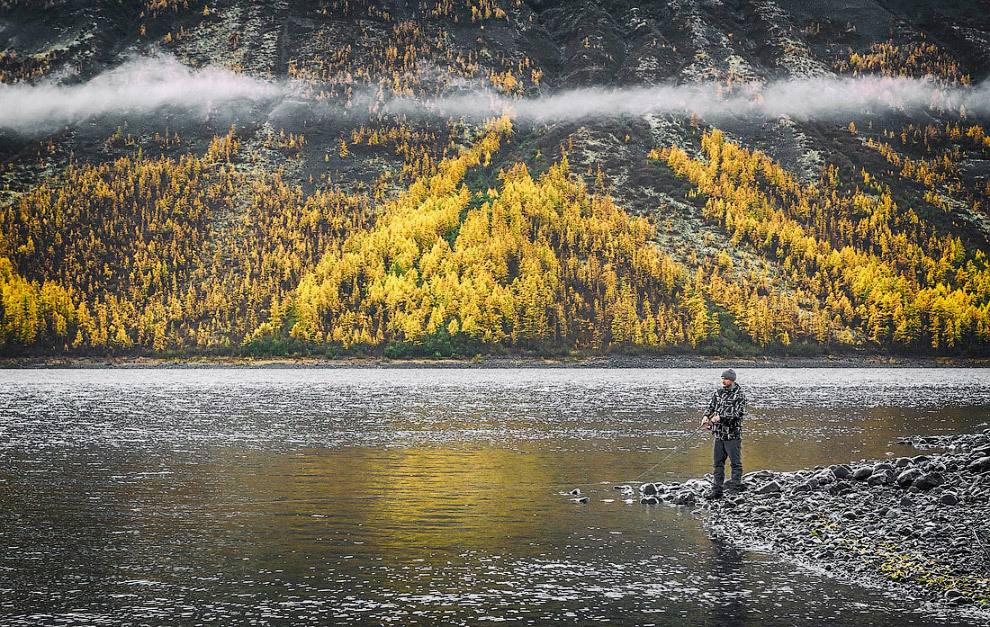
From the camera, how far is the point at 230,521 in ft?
81.1

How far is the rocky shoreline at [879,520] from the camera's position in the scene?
1834cm

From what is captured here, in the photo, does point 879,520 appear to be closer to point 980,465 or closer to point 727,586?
point 980,465

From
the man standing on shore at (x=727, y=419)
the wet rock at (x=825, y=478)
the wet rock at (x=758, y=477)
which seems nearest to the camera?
the man standing on shore at (x=727, y=419)

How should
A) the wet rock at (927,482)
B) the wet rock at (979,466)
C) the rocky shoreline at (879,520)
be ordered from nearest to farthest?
the rocky shoreline at (879,520) < the wet rock at (927,482) < the wet rock at (979,466)

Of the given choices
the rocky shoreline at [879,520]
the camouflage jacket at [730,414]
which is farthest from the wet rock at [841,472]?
the camouflage jacket at [730,414]

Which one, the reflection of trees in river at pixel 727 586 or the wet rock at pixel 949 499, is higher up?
the wet rock at pixel 949 499

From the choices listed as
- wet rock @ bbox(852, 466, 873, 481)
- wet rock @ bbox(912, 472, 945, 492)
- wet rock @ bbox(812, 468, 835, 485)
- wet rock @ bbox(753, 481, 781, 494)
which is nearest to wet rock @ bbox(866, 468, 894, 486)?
wet rock @ bbox(852, 466, 873, 481)

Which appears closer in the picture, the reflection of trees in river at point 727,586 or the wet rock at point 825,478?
the reflection of trees in river at point 727,586

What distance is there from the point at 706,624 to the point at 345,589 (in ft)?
22.8

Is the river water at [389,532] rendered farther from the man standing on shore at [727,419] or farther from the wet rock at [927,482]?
the wet rock at [927,482]

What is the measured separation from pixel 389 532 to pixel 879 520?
12.7 meters

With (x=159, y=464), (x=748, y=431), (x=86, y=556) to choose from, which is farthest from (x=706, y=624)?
(x=748, y=431)

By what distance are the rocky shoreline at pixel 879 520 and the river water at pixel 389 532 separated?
1.06 meters

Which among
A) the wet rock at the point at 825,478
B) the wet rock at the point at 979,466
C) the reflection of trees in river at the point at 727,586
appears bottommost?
the reflection of trees in river at the point at 727,586
